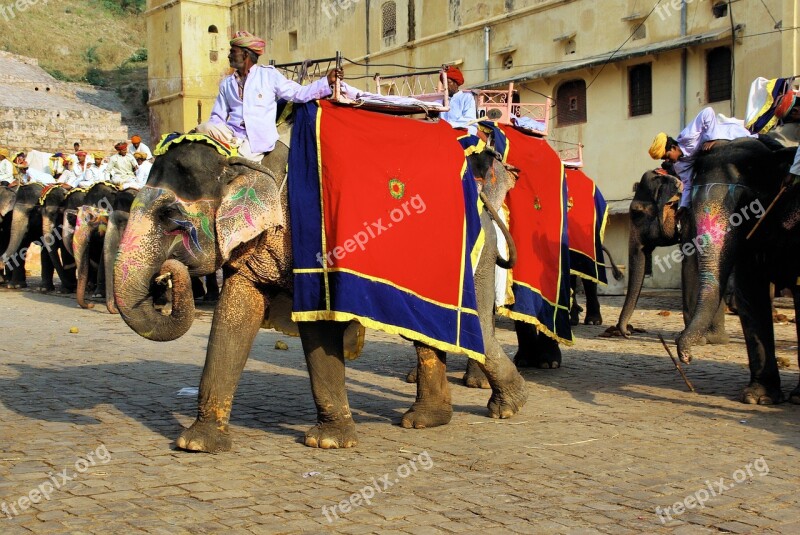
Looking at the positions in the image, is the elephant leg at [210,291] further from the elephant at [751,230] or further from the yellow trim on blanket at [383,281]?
the yellow trim on blanket at [383,281]

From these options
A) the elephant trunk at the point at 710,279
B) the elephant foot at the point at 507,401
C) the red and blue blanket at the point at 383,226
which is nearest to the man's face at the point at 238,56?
the red and blue blanket at the point at 383,226

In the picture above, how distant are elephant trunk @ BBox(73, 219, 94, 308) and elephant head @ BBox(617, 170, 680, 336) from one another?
825 cm

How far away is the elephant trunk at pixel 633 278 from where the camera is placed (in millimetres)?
12829

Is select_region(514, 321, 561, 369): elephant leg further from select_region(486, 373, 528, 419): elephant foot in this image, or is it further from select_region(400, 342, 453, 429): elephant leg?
select_region(400, 342, 453, 429): elephant leg

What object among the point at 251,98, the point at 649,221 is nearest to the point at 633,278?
the point at 649,221

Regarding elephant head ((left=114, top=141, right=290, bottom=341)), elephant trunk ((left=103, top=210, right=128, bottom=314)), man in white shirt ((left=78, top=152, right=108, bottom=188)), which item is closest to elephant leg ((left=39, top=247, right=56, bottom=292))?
man in white shirt ((left=78, top=152, right=108, bottom=188))

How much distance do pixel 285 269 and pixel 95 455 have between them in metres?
1.55

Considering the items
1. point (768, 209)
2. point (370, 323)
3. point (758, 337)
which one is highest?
point (768, 209)

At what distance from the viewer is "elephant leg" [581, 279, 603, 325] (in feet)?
47.9

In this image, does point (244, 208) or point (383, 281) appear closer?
point (244, 208)

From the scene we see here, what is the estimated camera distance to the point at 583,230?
11.6m

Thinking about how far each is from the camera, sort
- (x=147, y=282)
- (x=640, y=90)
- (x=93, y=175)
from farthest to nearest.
→ (x=640, y=90), (x=93, y=175), (x=147, y=282)

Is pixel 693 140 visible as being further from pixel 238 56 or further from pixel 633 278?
pixel 633 278

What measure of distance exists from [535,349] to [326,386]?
161 inches
